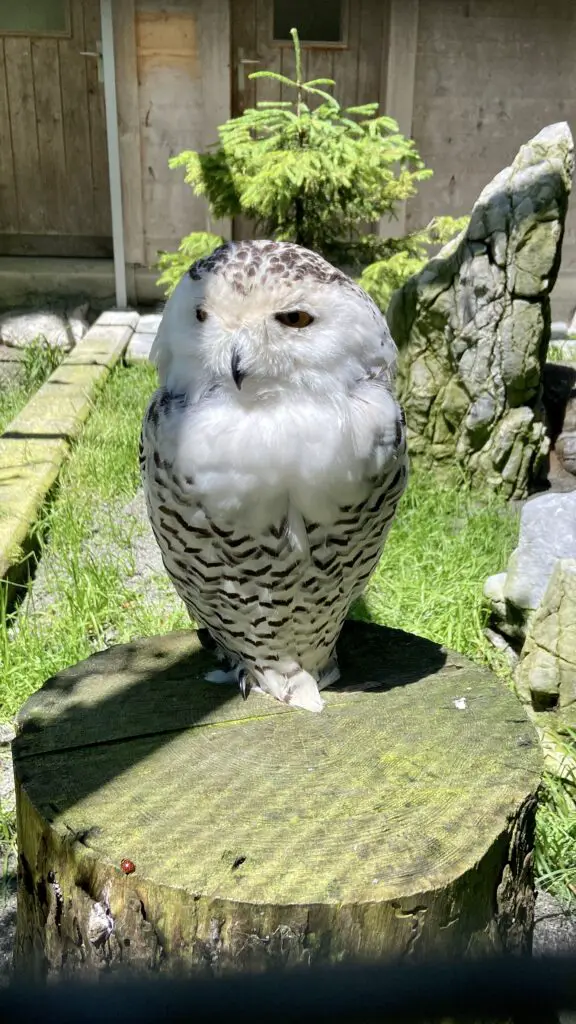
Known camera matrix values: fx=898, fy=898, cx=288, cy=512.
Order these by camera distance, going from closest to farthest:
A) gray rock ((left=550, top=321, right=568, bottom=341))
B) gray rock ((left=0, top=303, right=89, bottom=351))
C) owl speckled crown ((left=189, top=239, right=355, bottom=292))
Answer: owl speckled crown ((left=189, top=239, right=355, bottom=292))
gray rock ((left=550, top=321, right=568, bottom=341))
gray rock ((left=0, top=303, right=89, bottom=351))

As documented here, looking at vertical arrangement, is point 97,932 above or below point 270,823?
below

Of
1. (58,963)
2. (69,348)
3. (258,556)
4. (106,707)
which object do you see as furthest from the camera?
(69,348)

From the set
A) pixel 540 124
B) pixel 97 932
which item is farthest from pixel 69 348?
pixel 97 932

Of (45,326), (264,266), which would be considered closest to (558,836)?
(264,266)

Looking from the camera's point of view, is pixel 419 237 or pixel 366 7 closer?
pixel 419 237

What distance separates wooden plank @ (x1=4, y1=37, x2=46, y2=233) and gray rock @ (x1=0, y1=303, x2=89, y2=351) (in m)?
1.21

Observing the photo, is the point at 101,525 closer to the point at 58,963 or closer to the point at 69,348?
the point at 58,963

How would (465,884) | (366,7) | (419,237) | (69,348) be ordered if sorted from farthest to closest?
(69,348), (366,7), (419,237), (465,884)

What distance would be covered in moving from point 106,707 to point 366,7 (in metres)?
6.62

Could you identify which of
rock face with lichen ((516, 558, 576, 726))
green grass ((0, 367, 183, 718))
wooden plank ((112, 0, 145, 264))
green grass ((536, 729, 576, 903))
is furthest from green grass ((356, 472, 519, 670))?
wooden plank ((112, 0, 145, 264))

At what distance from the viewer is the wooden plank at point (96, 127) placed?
24.7 feet

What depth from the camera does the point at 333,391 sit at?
1551 mm

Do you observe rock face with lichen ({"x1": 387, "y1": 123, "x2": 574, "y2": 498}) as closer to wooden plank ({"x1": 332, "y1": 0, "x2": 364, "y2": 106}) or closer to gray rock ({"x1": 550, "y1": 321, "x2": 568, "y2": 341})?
gray rock ({"x1": 550, "y1": 321, "x2": 568, "y2": 341})

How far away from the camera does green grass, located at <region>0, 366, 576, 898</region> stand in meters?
2.82
